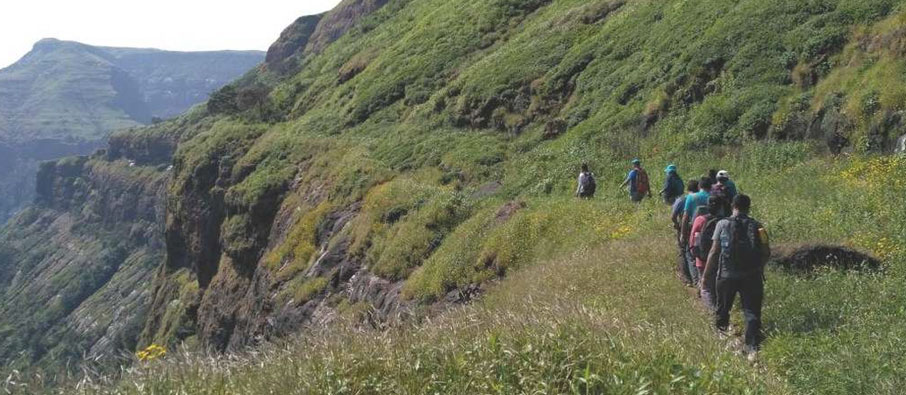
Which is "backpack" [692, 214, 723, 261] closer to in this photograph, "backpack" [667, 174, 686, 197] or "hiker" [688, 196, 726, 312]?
"hiker" [688, 196, 726, 312]

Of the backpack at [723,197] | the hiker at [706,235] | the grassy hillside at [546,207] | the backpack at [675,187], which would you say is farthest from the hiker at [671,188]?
the hiker at [706,235]

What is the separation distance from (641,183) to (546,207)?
2.74 metres

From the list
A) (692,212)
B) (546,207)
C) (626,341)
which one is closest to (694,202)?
(692,212)

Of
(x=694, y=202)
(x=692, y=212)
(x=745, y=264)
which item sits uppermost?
(x=745, y=264)

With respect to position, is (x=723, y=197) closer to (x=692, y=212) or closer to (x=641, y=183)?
(x=692, y=212)

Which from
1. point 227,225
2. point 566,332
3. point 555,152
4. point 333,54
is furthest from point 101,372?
point 333,54

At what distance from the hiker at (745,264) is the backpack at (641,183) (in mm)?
10159

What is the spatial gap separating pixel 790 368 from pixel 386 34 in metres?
59.4

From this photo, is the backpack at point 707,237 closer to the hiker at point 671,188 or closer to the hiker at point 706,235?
the hiker at point 706,235

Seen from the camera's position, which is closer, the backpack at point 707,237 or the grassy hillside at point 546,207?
the grassy hillside at point 546,207

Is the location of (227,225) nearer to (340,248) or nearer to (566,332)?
(340,248)

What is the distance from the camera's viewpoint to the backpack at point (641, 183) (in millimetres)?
19328

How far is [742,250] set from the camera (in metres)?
9.02

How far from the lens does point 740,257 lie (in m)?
9.03
